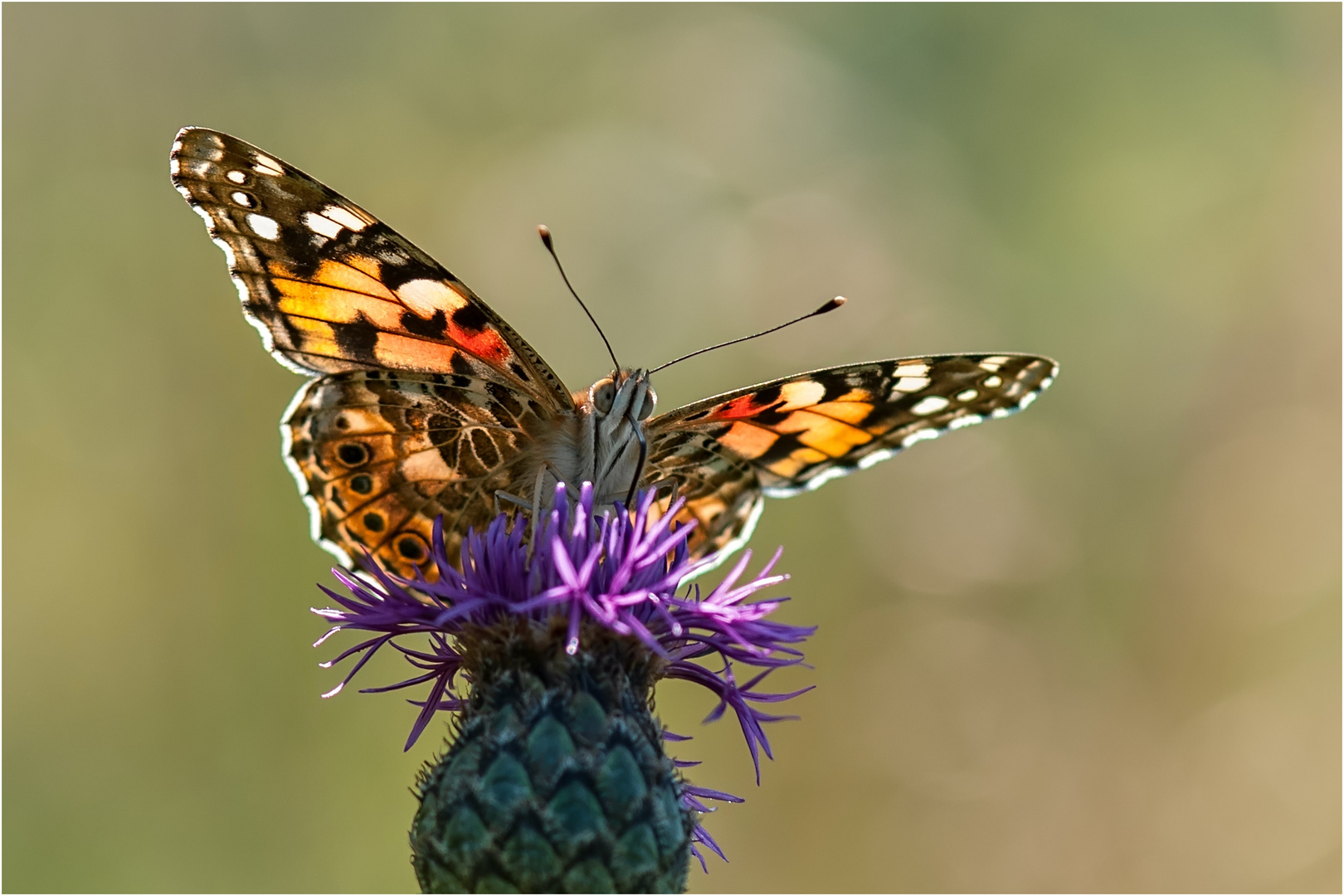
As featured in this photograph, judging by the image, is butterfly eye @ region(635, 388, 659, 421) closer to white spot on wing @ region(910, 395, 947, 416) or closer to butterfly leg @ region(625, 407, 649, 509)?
butterfly leg @ region(625, 407, 649, 509)

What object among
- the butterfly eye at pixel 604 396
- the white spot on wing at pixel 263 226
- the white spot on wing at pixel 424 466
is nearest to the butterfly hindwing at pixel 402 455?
the white spot on wing at pixel 424 466

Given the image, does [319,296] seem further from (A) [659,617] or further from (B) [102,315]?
(B) [102,315]

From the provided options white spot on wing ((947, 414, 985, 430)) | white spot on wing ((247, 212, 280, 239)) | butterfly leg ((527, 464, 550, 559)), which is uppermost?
white spot on wing ((247, 212, 280, 239))

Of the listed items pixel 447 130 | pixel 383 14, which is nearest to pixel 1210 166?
pixel 447 130

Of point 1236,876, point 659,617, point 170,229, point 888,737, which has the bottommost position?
point 1236,876

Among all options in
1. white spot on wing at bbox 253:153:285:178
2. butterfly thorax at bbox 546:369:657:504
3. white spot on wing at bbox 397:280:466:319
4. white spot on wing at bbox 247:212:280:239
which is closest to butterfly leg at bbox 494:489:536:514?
butterfly thorax at bbox 546:369:657:504

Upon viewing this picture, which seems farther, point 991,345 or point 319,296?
point 991,345

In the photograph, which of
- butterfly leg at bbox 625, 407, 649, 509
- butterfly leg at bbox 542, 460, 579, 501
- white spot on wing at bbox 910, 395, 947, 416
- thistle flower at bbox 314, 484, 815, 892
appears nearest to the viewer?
thistle flower at bbox 314, 484, 815, 892
